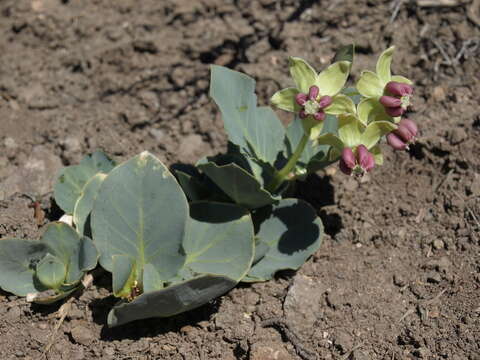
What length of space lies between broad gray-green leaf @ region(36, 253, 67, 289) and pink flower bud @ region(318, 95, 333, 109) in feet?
Answer: 4.63

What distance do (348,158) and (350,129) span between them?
0.17 meters

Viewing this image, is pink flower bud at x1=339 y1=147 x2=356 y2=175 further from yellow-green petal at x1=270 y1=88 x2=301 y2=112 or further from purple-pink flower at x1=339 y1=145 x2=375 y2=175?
yellow-green petal at x1=270 y1=88 x2=301 y2=112

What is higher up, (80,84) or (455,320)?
(80,84)

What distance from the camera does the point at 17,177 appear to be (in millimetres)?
3553

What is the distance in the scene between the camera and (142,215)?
9.14ft

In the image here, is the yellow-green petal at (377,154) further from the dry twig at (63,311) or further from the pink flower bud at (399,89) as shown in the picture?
the dry twig at (63,311)

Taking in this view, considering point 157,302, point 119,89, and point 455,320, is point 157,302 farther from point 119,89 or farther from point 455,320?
point 119,89

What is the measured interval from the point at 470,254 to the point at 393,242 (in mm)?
389

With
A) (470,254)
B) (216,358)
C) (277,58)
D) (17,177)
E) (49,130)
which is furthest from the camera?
(277,58)

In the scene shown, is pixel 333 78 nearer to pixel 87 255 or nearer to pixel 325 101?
pixel 325 101

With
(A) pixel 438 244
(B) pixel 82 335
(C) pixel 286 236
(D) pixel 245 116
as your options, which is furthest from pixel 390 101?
(B) pixel 82 335

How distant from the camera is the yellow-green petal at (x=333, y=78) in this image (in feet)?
8.43

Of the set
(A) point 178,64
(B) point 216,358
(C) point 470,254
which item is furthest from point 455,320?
(A) point 178,64

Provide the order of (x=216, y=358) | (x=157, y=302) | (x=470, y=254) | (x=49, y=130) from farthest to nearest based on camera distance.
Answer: (x=49, y=130), (x=470, y=254), (x=216, y=358), (x=157, y=302)
